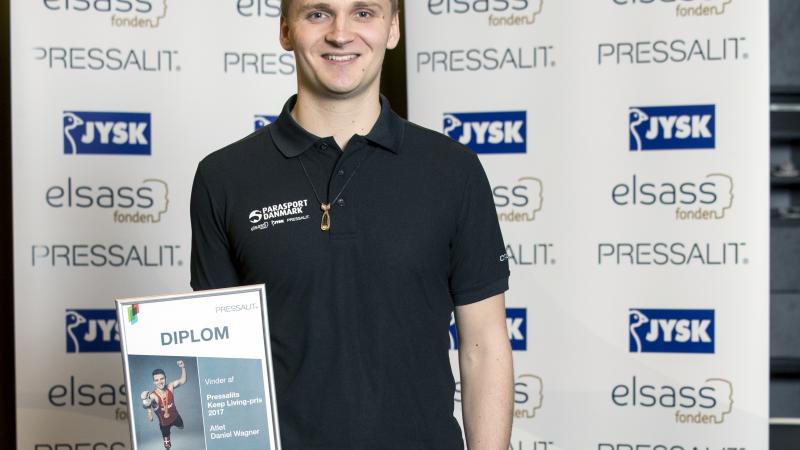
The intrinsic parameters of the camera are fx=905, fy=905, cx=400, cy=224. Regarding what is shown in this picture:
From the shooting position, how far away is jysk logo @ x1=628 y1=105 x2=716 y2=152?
121 inches

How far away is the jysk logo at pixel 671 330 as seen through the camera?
10.1ft

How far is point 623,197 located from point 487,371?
5.73 feet

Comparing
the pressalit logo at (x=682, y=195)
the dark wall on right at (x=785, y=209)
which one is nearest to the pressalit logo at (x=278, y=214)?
the pressalit logo at (x=682, y=195)

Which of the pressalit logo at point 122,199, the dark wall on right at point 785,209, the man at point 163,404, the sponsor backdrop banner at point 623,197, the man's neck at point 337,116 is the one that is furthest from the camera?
the dark wall on right at point 785,209

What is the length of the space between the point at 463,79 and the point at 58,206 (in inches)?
58.8

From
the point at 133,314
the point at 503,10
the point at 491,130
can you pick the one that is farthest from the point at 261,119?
the point at 133,314

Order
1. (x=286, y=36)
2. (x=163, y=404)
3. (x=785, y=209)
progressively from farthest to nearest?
(x=785, y=209), (x=286, y=36), (x=163, y=404)

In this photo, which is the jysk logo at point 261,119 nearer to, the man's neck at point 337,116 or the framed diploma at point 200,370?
the man's neck at point 337,116

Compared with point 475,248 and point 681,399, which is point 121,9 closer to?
point 475,248

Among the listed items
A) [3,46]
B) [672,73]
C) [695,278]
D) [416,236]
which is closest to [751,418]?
[695,278]

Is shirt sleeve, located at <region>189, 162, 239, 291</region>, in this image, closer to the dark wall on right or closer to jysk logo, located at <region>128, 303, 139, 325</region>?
jysk logo, located at <region>128, 303, 139, 325</region>

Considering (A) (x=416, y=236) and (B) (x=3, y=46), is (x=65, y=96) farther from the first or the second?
(A) (x=416, y=236)

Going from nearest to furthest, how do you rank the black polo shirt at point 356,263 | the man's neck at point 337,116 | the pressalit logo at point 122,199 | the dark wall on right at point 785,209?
the black polo shirt at point 356,263
the man's neck at point 337,116
the pressalit logo at point 122,199
the dark wall on right at point 785,209

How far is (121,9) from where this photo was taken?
10.5 ft
